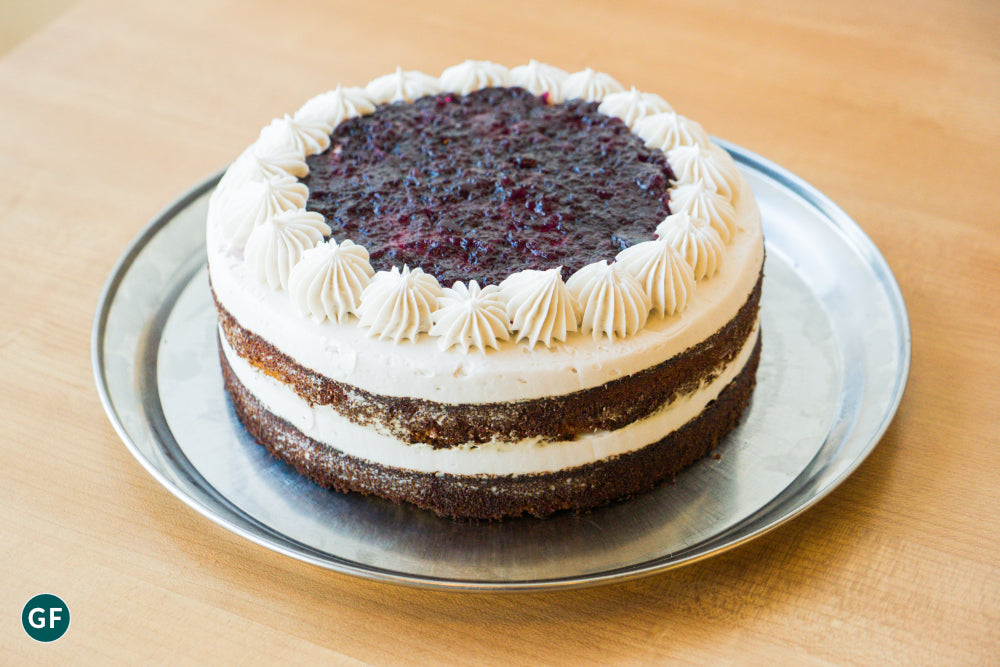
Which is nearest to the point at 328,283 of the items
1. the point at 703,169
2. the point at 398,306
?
the point at 398,306

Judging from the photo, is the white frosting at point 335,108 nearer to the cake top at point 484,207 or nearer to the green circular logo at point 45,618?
the cake top at point 484,207

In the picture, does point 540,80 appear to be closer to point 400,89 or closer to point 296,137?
point 400,89

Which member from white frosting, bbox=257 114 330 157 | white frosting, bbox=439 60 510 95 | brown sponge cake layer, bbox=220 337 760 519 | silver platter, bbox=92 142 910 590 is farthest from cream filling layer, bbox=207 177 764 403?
white frosting, bbox=439 60 510 95

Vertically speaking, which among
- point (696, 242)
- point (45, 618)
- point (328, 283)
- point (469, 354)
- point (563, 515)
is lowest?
point (45, 618)

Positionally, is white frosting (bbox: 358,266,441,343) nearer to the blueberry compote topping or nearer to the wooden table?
the blueberry compote topping

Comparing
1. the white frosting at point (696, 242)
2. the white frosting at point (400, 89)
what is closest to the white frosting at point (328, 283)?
the white frosting at point (696, 242)

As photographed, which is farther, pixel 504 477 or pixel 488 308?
pixel 504 477
